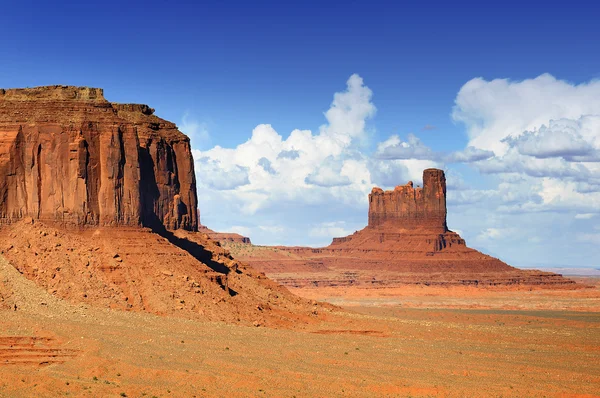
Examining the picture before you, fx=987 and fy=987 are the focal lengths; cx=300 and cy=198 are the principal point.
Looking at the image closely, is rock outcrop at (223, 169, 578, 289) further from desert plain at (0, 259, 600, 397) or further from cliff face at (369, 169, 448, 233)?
desert plain at (0, 259, 600, 397)

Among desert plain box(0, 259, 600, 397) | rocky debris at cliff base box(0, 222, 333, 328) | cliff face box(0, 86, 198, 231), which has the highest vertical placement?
cliff face box(0, 86, 198, 231)

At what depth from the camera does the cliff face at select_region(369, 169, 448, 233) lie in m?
172

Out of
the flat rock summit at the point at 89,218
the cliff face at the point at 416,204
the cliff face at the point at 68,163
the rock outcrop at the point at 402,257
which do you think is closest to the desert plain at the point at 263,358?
the flat rock summit at the point at 89,218

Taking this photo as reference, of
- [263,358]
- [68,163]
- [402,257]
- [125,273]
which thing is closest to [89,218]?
[68,163]

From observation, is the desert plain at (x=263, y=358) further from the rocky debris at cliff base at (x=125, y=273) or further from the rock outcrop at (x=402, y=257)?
the rock outcrop at (x=402, y=257)

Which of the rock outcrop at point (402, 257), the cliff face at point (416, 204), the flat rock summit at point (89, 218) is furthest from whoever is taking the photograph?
the cliff face at point (416, 204)

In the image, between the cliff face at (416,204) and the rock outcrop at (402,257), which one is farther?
the cliff face at (416,204)

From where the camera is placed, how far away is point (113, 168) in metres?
63.8

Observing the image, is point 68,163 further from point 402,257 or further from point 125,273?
point 402,257

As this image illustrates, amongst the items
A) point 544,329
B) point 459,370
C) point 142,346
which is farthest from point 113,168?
point 544,329

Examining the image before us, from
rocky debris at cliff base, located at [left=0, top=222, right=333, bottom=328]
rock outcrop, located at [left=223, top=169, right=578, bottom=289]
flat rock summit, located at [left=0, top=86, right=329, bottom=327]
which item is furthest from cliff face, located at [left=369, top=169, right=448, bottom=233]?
rocky debris at cliff base, located at [left=0, top=222, right=333, bottom=328]

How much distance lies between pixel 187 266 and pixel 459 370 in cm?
2153

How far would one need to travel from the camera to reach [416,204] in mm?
176000

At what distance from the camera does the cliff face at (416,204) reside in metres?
172
